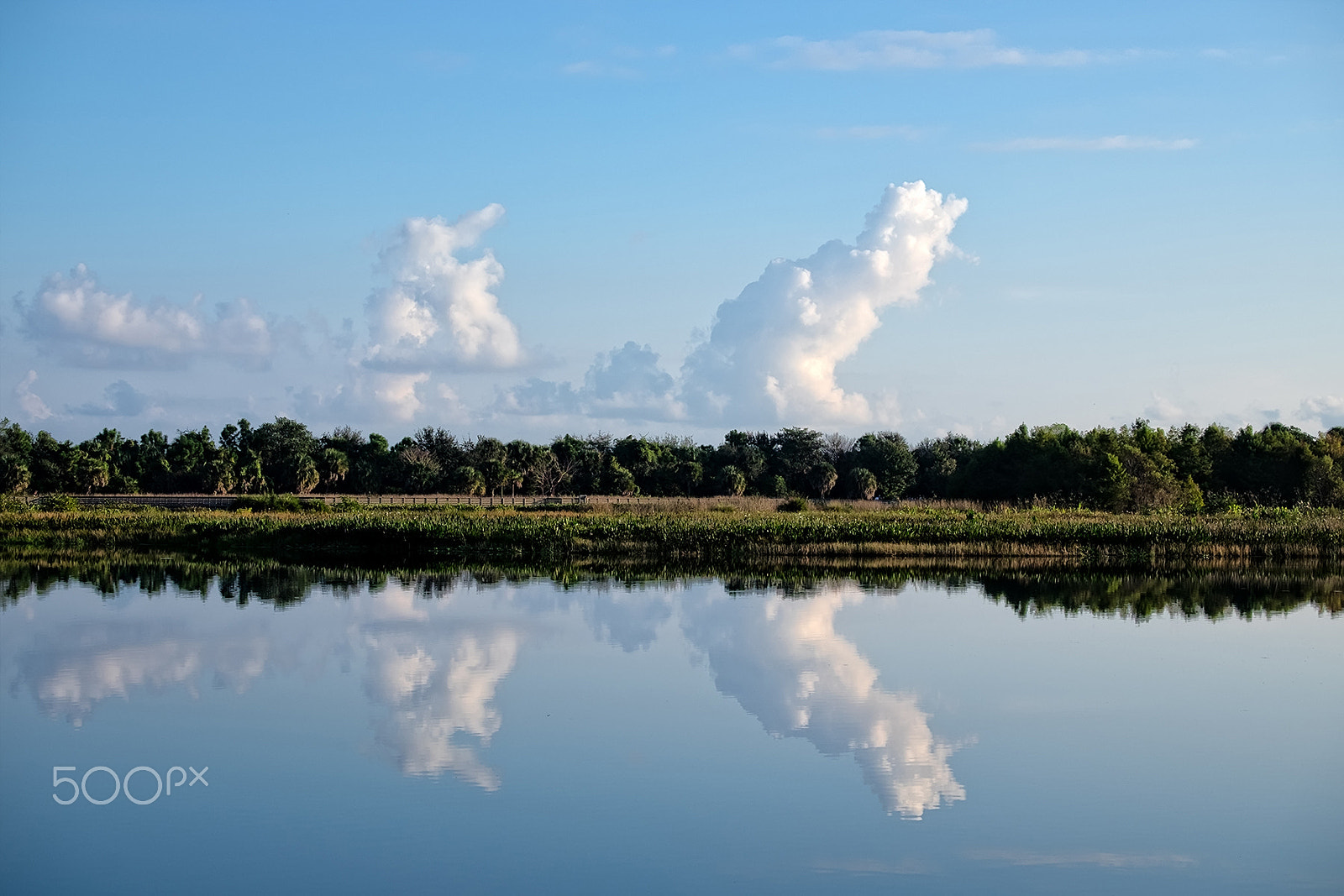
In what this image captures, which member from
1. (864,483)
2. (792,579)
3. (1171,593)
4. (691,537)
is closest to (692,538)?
(691,537)

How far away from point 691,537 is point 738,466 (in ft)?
116

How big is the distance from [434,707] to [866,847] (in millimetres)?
6407

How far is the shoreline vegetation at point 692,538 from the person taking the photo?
33.9 m

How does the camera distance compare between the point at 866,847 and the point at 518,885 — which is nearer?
the point at 518,885

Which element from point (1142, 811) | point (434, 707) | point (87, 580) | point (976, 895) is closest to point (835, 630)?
point (434, 707)

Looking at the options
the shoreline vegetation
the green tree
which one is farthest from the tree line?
the shoreline vegetation

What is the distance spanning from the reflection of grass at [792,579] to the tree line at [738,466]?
51.1ft

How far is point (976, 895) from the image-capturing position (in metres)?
8.70

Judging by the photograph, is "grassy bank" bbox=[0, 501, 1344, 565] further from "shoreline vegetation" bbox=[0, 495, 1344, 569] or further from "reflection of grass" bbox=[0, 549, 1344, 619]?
"reflection of grass" bbox=[0, 549, 1344, 619]

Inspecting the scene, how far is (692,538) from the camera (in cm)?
3428

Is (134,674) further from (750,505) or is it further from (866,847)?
(750,505)

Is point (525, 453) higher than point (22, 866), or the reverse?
point (525, 453)

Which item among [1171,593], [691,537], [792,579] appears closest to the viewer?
[1171,593]

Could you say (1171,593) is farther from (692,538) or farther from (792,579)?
(692,538)
